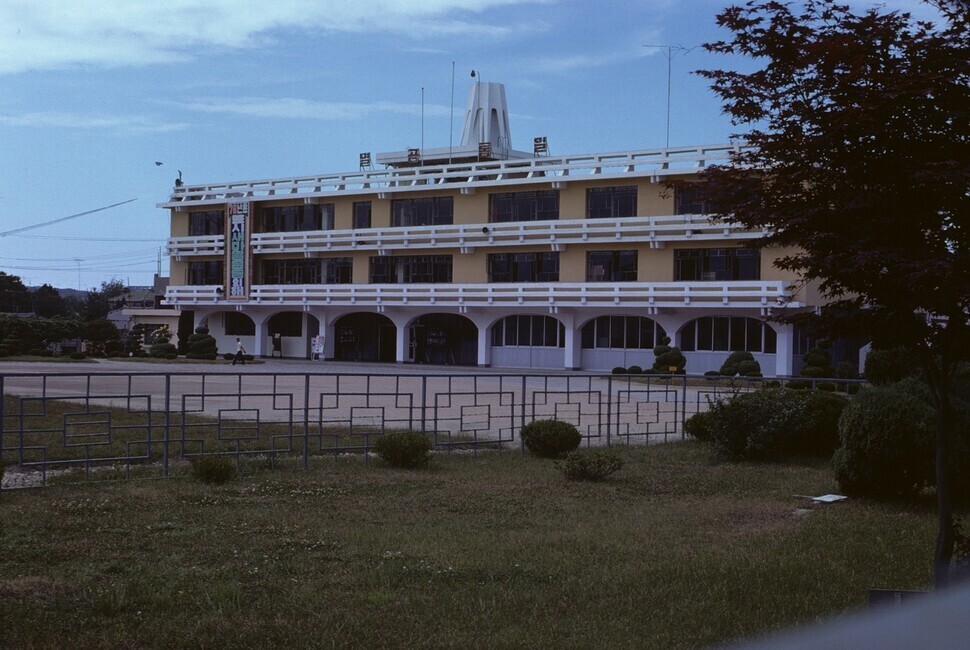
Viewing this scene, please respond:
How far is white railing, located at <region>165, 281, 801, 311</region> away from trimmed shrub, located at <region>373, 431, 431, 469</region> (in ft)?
91.7

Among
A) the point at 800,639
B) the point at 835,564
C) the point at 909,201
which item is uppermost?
the point at 909,201

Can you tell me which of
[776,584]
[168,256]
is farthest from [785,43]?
[168,256]

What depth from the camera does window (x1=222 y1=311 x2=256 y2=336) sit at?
212 feet

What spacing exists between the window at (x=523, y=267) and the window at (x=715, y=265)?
6725 mm

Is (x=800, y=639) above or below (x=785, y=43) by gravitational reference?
below

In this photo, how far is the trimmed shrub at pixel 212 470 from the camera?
41.3ft

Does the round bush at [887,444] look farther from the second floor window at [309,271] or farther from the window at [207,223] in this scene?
the window at [207,223]

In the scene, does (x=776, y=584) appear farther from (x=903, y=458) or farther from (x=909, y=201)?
(x=903, y=458)

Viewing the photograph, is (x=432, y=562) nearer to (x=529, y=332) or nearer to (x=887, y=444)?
(x=887, y=444)

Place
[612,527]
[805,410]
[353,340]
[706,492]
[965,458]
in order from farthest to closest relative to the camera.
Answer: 1. [353,340]
2. [805,410]
3. [706,492]
4. [965,458]
5. [612,527]

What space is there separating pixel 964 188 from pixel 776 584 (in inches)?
122

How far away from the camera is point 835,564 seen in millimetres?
8570

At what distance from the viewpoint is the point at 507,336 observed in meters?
55.7

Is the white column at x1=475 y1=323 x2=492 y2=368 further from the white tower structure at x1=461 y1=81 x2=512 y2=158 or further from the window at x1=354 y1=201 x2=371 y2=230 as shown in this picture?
the white tower structure at x1=461 y1=81 x2=512 y2=158
